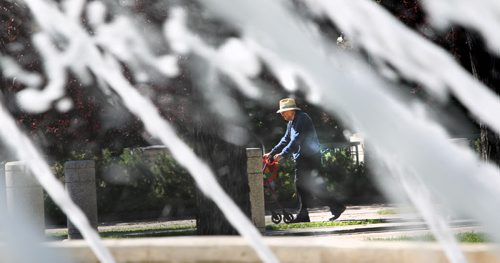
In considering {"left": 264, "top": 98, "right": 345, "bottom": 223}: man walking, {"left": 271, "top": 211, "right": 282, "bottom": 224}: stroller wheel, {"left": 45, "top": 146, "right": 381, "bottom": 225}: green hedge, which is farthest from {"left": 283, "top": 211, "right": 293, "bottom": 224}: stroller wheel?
{"left": 45, "top": 146, "right": 381, "bottom": 225}: green hedge

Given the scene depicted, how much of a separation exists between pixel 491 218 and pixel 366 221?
926 cm

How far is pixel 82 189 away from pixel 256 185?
2109mm

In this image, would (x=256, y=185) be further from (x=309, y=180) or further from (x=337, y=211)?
(x=337, y=211)

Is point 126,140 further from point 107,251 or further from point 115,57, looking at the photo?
point 107,251

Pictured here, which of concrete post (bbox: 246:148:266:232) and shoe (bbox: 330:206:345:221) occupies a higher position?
concrete post (bbox: 246:148:266:232)

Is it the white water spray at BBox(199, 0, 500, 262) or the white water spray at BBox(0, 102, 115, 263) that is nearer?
the white water spray at BBox(199, 0, 500, 262)

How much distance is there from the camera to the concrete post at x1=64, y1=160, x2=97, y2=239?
42.5 feet

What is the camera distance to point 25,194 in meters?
12.9

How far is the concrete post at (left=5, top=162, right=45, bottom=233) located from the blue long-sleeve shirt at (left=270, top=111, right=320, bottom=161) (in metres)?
3.00

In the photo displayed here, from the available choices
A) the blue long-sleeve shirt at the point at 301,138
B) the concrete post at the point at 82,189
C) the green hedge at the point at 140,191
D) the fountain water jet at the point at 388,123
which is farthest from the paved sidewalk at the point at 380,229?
the green hedge at the point at 140,191

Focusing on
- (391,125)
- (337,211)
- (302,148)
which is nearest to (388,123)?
(391,125)

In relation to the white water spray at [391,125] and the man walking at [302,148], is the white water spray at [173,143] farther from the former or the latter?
the man walking at [302,148]

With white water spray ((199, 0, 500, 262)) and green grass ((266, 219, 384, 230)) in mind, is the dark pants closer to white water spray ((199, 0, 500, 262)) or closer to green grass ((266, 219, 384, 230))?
green grass ((266, 219, 384, 230))

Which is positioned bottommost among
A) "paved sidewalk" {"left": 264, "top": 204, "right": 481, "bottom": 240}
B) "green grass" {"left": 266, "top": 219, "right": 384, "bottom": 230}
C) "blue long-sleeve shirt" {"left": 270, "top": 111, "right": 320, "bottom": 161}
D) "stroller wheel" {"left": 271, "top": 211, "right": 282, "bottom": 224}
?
"paved sidewalk" {"left": 264, "top": 204, "right": 481, "bottom": 240}
